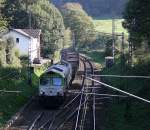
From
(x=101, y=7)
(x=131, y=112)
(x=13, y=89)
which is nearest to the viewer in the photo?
(x=131, y=112)

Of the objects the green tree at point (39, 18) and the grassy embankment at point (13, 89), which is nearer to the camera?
the grassy embankment at point (13, 89)

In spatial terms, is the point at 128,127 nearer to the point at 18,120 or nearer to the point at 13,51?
the point at 18,120

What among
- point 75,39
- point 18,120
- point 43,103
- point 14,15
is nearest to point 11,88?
point 43,103

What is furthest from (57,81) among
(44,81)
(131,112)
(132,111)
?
(131,112)

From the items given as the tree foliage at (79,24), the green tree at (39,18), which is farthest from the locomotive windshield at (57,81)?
the tree foliage at (79,24)

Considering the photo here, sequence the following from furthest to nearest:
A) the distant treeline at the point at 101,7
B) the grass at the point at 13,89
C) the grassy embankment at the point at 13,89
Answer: the distant treeline at the point at 101,7 < the grassy embankment at the point at 13,89 < the grass at the point at 13,89

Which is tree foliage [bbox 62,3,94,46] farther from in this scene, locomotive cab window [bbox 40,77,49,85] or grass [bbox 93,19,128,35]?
locomotive cab window [bbox 40,77,49,85]

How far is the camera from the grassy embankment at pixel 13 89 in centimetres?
3722

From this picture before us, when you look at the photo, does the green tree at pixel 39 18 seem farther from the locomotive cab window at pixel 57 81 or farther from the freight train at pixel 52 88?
the locomotive cab window at pixel 57 81

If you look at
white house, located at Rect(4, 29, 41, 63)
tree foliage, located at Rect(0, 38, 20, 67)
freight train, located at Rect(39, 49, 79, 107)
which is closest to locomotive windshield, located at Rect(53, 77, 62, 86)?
freight train, located at Rect(39, 49, 79, 107)

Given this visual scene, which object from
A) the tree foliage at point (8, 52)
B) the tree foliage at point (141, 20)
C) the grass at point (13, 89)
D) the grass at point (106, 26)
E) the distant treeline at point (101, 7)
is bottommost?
the grass at point (13, 89)

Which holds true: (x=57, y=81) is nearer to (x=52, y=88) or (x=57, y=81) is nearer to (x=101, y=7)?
(x=52, y=88)

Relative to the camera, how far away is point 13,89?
44688 millimetres

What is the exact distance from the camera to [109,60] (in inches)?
2835
